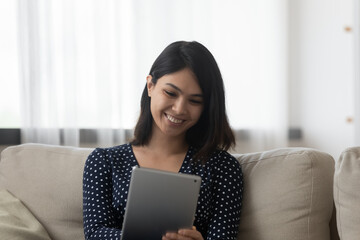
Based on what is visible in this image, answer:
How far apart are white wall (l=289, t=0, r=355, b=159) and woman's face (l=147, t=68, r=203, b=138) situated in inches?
62.5

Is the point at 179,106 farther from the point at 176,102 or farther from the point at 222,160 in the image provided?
the point at 222,160

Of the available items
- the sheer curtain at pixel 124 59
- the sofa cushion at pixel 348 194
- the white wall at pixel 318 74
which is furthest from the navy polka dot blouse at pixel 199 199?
the white wall at pixel 318 74

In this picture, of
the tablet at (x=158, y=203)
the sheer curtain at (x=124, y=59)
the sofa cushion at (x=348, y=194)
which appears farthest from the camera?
the sheer curtain at (x=124, y=59)

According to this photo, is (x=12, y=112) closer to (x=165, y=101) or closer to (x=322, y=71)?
(x=165, y=101)

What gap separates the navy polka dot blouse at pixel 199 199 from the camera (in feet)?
4.56

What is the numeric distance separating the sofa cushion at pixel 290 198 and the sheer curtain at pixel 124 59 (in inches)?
31.5

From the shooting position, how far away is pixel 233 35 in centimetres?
262

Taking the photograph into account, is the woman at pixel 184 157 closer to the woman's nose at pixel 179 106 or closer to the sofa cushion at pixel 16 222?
the woman's nose at pixel 179 106

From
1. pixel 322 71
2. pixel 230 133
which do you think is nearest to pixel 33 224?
pixel 230 133

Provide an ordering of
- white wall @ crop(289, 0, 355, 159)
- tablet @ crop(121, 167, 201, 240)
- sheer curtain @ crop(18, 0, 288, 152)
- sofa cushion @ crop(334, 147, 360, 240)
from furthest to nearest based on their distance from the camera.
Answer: white wall @ crop(289, 0, 355, 159) → sheer curtain @ crop(18, 0, 288, 152) → sofa cushion @ crop(334, 147, 360, 240) → tablet @ crop(121, 167, 201, 240)

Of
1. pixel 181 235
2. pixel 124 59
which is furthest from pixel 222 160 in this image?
pixel 124 59

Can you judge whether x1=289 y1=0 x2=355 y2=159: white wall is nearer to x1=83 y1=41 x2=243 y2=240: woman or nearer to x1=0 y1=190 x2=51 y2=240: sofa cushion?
x1=83 y1=41 x2=243 y2=240: woman

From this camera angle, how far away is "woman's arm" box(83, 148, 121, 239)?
1.38m

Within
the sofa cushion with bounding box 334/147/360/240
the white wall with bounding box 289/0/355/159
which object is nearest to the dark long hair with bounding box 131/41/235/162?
the sofa cushion with bounding box 334/147/360/240
